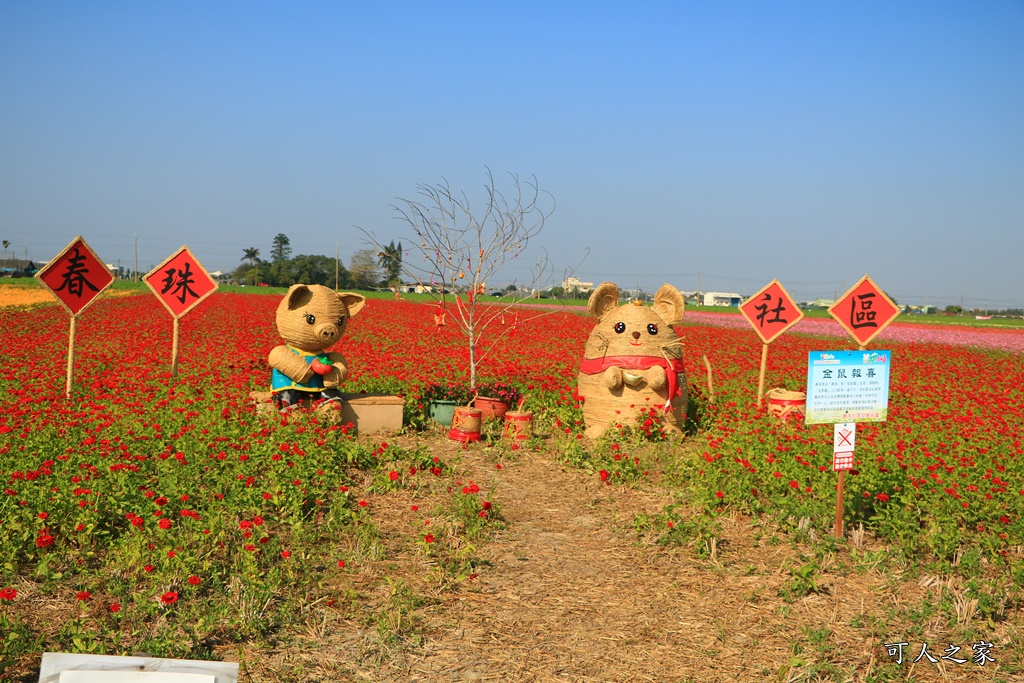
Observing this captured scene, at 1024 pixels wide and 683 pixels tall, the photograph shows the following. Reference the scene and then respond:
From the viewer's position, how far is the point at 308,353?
8.38 metres

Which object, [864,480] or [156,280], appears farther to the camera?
[156,280]

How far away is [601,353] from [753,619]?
168 inches

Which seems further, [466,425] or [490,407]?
[490,407]

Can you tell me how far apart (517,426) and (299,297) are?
2.76 metres

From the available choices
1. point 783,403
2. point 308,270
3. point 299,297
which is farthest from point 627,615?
point 308,270

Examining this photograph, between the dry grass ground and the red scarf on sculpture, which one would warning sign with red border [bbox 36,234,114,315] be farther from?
the red scarf on sculpture

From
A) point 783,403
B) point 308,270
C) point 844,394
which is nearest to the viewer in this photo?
point 844,394

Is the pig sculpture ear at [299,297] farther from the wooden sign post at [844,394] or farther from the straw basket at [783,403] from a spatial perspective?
the straw basket at [783,403]

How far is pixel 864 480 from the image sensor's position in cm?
607

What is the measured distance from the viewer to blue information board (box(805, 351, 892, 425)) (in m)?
5.64

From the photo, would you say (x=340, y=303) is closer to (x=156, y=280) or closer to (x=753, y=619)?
(x=156, y=280)

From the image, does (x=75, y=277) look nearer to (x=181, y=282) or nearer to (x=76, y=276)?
(x=76, y=276)

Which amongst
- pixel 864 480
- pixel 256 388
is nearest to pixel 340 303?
pixel 256 388

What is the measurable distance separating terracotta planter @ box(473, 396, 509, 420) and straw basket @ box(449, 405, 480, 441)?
19.3 inches
